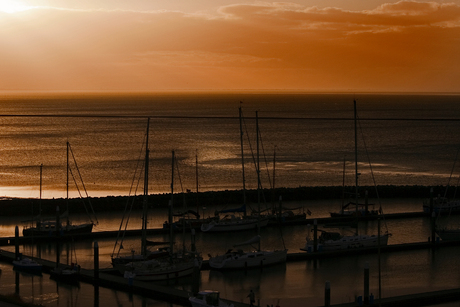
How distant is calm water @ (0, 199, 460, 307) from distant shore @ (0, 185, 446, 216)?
5807 mm

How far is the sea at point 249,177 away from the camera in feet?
84.0

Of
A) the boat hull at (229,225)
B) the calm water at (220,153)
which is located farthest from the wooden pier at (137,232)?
the calm water at (220,153)

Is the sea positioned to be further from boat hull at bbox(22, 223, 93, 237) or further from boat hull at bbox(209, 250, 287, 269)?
boat hull at bbox(22, 223, 93, 237)

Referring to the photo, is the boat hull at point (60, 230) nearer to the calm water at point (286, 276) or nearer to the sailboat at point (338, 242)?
the calm water at point (286, 276)

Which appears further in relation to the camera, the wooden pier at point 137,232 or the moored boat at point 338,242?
the wooden pier at point 137,232

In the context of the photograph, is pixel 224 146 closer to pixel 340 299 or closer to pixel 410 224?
pixel 410 224

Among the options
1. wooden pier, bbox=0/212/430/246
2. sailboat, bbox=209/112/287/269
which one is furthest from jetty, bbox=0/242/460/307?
wooden pier, bbox=0/212/430/246

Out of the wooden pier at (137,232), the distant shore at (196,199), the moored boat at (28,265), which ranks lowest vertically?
the moored boat at (28,265)

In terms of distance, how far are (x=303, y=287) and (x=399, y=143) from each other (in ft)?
265

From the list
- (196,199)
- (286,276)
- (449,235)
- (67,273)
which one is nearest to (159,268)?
(67,273)

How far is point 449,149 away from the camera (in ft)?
305

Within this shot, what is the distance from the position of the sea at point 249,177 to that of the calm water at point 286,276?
0.05 meters

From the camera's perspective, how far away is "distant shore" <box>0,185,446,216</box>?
1601 inches

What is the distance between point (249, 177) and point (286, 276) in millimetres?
37753
